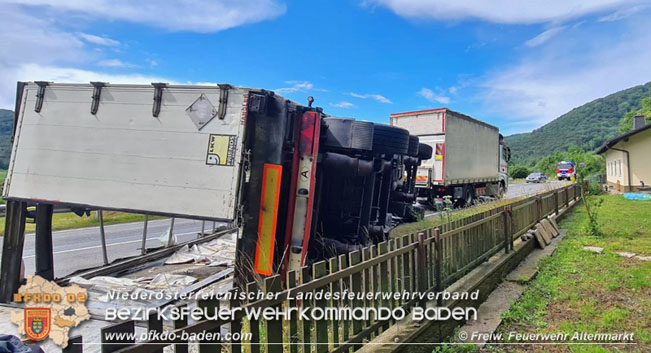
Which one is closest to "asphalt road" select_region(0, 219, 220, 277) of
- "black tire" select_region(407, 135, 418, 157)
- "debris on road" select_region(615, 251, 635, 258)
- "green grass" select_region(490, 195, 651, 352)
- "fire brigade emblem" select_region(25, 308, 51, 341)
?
"fire brigade emblem" select_region(25, 308, 51, 341)

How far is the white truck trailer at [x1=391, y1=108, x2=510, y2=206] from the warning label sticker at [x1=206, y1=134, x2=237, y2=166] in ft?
33.9

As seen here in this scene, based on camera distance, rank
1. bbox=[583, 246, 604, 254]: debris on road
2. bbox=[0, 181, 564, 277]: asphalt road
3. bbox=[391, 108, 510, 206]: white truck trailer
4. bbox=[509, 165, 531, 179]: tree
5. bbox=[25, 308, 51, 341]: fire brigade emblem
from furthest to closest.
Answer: bbox=[509, 165, 531, 179]: tree, bbox=[391, 108, 510, 206]: white truck trailer, bbox=[0, 181, 564, 277]: asphalt road, bbox=[583, 246, 604, 254]: debris on road, bbox=[25, 308, 51, 341]: fire brigade emblem

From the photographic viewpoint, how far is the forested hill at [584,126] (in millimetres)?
90000

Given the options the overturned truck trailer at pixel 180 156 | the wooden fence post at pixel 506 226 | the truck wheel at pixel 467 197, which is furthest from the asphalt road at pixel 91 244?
the truck wheel at pixel 467 197

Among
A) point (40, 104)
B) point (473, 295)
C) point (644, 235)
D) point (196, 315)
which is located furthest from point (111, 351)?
point (644, 235)

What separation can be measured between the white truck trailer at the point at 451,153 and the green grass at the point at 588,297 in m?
6.20

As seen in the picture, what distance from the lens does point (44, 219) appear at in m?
4.45

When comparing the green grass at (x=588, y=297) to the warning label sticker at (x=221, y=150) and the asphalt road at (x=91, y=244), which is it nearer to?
the warning label sticker at (x=221, y=150)

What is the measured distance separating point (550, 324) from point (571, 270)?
2.30 m

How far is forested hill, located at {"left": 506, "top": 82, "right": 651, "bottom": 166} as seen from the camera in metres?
90.0

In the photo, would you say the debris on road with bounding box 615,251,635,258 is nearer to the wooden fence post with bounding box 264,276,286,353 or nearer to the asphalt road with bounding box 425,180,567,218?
the asphalt road with bounding box 425,180,567,218

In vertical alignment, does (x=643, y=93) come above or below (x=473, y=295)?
above

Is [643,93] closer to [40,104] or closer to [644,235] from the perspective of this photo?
[644,235]

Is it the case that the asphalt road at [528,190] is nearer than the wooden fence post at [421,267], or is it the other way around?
the wooden fence post at [421,267]
